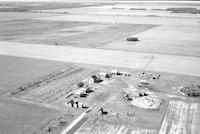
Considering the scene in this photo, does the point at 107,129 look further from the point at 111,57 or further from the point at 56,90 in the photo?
the point at 111,57

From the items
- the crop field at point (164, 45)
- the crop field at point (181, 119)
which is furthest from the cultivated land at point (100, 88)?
the crop field at point (164, 45)

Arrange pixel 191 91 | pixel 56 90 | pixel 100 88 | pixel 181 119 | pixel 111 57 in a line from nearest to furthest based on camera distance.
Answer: pixel 181 119
pixel 191 91
pixel 56 90
pixel 100 88
pixel 111 57

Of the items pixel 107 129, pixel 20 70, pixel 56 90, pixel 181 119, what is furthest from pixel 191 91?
pixel 20 70

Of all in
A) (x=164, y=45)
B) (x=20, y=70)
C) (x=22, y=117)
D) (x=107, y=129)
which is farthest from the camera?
(x=164, y=45)

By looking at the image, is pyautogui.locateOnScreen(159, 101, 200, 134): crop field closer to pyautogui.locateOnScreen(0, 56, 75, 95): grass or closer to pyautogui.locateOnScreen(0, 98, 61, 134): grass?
pyautogui.locateOnScreen(0, 98, 61, 134): grass

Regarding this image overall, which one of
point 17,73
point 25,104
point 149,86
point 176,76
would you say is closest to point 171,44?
point 176,76

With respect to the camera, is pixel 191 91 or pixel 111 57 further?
pixel 111 57

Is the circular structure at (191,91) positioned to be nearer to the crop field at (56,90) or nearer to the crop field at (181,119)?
the crop field at (181,119)
